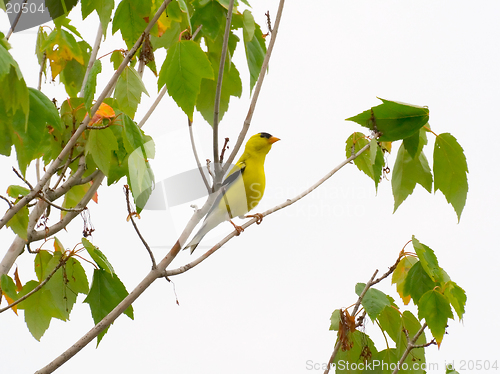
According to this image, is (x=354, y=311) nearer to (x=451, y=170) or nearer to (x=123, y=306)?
(x=451, y=170)

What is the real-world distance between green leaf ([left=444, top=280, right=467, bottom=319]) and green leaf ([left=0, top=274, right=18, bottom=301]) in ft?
5.50

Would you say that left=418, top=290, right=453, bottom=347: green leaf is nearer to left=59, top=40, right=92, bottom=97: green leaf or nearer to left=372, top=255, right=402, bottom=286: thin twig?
left=372, top=255, right=402, bottom=286: thin twig

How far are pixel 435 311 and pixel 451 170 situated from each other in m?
0.52

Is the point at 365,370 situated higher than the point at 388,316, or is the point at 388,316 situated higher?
the point at 388,316

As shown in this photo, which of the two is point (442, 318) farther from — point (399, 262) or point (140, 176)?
point (140, 176)

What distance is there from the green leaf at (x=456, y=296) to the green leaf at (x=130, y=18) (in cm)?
142

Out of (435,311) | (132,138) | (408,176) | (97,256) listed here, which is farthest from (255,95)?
(435,311)

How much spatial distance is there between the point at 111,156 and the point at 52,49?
1.06m

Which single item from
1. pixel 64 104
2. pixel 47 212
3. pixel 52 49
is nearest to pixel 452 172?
pixel 64 104

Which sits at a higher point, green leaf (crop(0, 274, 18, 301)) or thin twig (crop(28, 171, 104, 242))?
thin twig (crop(28, 171, 104, 242))

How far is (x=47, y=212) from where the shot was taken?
7.41 ft

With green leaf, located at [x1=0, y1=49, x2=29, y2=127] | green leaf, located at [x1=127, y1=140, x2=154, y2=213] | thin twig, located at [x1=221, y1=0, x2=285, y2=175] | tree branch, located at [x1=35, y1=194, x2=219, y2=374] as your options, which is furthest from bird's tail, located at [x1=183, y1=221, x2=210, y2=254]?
green leaf, located at [x1=0, y1=49, x2=29, y2=127]

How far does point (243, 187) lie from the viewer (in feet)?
11.0

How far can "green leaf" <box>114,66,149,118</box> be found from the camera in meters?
2.14
